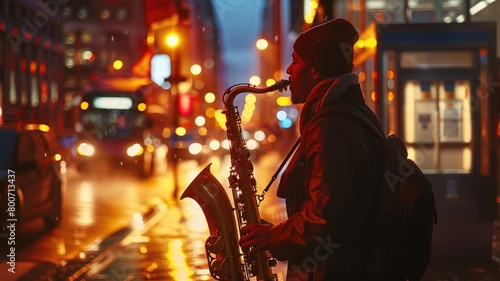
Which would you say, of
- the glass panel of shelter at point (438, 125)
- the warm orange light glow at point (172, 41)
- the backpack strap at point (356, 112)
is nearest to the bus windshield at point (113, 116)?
the warm orange light glow at point (172, 41)

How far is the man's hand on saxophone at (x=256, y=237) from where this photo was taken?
3371mm

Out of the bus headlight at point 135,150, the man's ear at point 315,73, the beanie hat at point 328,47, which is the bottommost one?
the bus headlight at point 135,150

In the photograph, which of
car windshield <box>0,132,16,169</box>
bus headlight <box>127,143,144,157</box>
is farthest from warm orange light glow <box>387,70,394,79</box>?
bus headlight <box>127,143,144,157</box>

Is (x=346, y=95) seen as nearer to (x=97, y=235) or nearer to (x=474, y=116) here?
(x=474, y=116)

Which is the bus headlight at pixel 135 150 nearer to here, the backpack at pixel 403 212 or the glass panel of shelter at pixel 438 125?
the glass panel of shelter at pixel 438 125

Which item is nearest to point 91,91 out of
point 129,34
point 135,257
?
point 135,257

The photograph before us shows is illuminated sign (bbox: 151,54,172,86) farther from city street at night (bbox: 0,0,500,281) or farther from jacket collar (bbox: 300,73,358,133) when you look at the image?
jacket collar (bbox: 300,73,358,133)

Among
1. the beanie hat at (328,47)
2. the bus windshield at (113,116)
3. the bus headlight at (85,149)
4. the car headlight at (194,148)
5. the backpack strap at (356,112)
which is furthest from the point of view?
the car headlight at (194,148)

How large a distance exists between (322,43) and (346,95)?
0.23 metres

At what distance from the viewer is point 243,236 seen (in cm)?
348

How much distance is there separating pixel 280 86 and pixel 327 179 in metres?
0.83

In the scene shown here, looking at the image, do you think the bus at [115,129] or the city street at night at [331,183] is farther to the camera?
the bus at [115,129]

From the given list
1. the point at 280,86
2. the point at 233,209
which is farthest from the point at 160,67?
the point at 280,86

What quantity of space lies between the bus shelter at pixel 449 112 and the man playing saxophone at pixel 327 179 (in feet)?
24.5
